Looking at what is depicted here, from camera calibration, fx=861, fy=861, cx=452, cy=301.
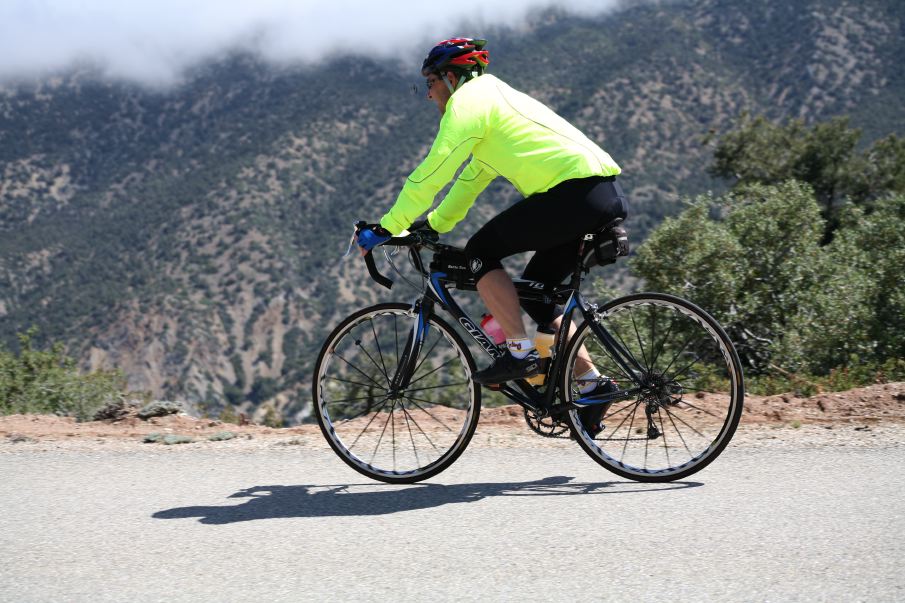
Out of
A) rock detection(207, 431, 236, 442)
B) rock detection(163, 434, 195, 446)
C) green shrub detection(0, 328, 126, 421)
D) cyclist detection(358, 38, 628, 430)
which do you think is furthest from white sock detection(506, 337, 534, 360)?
green shrub detection(0, 328, 126, 421)

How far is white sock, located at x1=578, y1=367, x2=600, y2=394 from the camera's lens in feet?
14.0

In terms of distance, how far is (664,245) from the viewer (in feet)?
50.9

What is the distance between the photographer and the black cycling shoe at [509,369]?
13.6 ft

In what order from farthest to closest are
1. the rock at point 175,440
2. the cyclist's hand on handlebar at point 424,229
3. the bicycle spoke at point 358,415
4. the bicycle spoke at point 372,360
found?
1. the rock at point 175,440
2. the bicycle spoke at point 358,415
3. the bicycle spoke at point 372,360
4. the cyclist's hand on handlebar at point 424,229

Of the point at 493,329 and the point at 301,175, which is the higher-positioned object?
the point at 301,175

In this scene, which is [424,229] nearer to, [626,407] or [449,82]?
[449,82]

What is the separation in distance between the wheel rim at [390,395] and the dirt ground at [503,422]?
48 cm

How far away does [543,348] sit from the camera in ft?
14.0

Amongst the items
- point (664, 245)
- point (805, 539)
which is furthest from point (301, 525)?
point (664, 245)

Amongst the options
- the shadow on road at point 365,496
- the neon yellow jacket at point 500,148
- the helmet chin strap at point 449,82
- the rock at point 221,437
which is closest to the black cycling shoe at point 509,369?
the shadow on road at point 365,496

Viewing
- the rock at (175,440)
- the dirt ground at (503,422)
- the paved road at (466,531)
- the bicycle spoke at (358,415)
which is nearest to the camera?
the paved road at (466,531)

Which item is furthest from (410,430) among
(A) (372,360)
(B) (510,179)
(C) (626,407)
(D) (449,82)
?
(D) (449,82)

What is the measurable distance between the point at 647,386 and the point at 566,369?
0.41m

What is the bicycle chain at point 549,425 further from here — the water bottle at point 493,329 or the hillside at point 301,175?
the hillside at point 301,175
